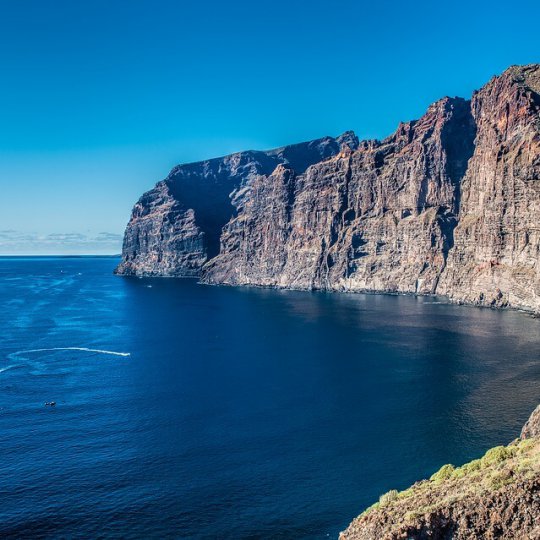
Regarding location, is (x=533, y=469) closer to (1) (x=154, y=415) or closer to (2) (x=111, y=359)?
(1) (x=154, y=415)

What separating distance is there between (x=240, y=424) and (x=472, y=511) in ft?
194

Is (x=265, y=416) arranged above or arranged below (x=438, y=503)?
below

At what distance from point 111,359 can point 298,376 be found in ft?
154

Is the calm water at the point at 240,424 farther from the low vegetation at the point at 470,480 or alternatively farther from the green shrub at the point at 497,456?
the green shrub at the point at 497,456

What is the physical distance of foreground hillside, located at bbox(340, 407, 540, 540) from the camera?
92.0ft

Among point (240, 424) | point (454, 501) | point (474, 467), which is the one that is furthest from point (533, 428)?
point (240, 424)

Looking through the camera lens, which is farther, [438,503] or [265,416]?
[265,416]

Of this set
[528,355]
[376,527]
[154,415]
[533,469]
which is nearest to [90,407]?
[154,415]

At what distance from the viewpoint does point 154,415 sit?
295 feet

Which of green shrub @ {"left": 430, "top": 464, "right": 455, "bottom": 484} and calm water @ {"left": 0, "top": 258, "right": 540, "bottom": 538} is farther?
calm water @ {"left": 0, "top": 258, "right": 540, "bottom": 538}

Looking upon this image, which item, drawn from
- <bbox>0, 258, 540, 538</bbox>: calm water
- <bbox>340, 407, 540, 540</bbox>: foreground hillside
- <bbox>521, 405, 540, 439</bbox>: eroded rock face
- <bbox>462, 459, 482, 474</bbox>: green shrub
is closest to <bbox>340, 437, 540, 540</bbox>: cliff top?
<bbox>340, 407, 540, 540</bbox>: foreground hillside

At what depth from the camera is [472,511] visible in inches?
1137

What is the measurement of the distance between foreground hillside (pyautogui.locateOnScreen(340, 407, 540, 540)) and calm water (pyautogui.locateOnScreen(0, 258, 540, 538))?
26.7 metres

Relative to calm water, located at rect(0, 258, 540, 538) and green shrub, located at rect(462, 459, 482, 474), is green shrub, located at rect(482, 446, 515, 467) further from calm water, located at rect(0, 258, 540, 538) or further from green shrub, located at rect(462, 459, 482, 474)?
calm water, located at rect(0, 258, 540, 538)
